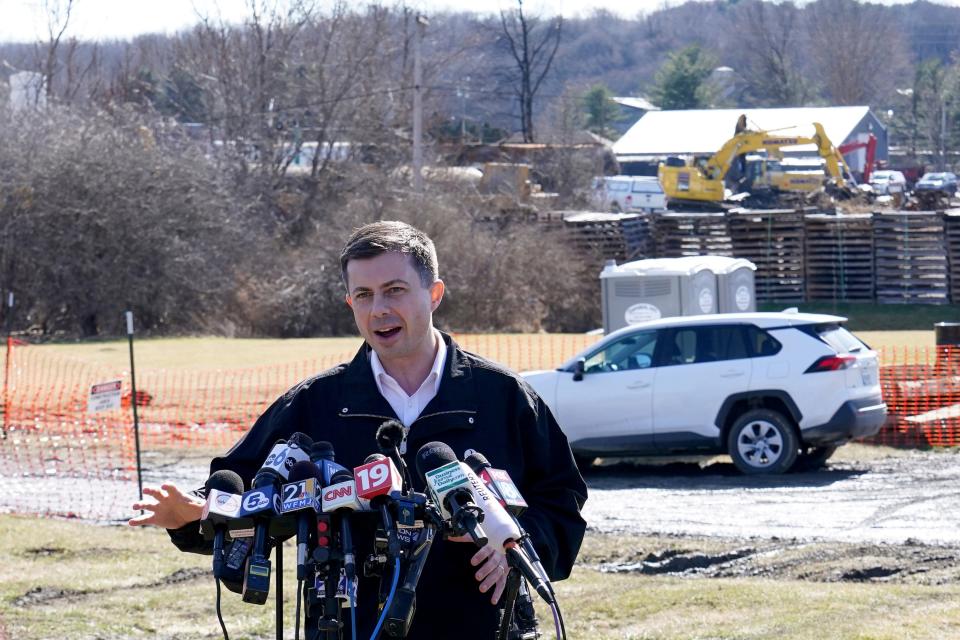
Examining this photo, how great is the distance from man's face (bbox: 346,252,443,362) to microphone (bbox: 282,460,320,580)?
55cm

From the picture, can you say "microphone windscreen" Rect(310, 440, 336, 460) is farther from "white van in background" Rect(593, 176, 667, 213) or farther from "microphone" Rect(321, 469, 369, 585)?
"white van in background" Rect(593, 176, 667, 213)

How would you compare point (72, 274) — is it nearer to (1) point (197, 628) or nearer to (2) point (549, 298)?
(2) point (549, 298)

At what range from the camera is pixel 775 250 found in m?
40.1

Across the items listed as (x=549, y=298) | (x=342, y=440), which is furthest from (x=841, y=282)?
(x=342, y=440)

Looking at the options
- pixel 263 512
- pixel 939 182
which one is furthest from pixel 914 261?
pixel 939 182

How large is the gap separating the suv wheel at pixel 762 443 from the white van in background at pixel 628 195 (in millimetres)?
44335

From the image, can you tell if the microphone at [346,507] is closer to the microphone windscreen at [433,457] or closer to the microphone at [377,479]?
the microphone at [377,479]

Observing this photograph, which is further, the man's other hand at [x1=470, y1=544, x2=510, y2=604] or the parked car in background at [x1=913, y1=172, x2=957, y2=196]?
the parked car in background at [x1=913, y1=172, x2=957, y2=196]

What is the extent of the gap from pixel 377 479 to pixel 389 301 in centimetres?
67

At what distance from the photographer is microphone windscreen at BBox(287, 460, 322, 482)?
10.6ft

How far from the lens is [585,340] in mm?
29672

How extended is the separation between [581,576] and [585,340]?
2044 cm

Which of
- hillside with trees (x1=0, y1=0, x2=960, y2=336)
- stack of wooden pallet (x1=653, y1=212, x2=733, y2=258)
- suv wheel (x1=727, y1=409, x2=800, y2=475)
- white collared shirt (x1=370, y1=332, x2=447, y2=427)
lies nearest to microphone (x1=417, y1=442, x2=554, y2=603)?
white collared shirt (x1=370, y1=332, x2=447, y2=427)

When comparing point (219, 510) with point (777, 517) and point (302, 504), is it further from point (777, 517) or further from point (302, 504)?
point (777, 517)
